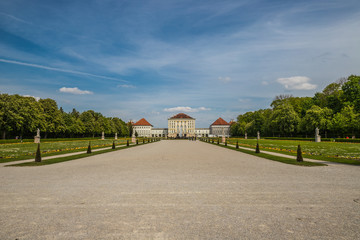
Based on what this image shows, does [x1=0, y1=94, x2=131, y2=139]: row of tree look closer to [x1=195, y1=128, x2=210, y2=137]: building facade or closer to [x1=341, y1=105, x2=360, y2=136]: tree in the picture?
[x1=341, y1=105, x2=360, y2=136]: tree

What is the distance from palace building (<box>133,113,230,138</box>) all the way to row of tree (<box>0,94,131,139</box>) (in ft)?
250

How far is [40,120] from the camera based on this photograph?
52.2 m

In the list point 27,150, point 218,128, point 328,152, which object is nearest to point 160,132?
point 218,128

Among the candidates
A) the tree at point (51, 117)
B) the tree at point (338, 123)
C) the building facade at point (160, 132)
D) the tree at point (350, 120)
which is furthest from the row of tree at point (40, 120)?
the building facade at point (160, 132)

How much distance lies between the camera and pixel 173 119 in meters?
166

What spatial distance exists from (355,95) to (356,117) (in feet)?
24.1

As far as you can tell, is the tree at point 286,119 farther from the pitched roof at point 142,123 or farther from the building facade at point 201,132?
the pitched roof at point 142,123

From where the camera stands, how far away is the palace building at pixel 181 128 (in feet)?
538

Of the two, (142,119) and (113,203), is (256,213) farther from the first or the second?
(142,119)

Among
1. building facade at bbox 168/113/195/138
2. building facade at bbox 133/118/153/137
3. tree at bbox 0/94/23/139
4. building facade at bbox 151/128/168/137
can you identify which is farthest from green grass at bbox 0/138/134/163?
building facade at bbox 151/128/168/137

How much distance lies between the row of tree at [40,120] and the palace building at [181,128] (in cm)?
7614

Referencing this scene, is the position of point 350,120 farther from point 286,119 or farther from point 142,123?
point 142,123

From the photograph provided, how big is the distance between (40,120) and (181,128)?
384 feet

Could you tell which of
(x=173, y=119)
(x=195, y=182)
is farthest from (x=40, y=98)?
(x=173, y=119)
